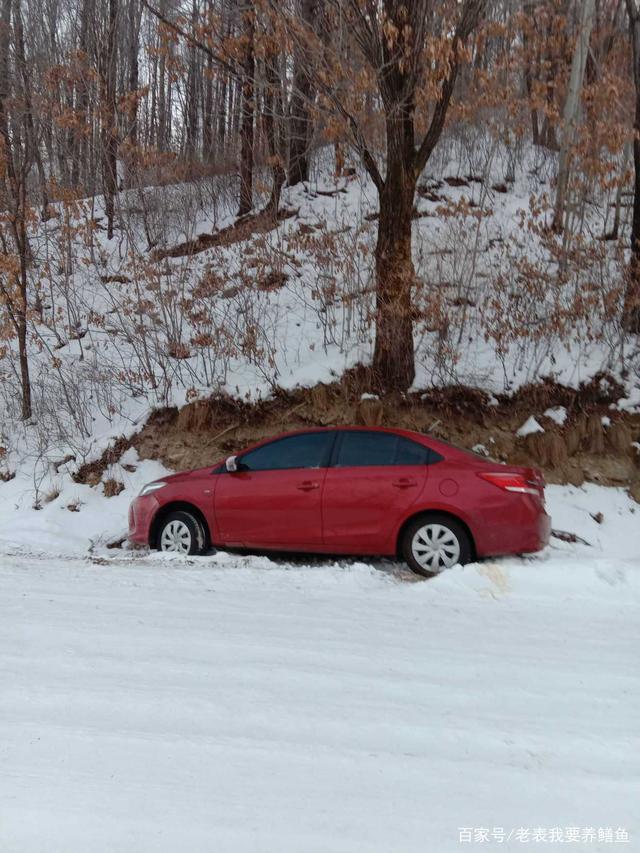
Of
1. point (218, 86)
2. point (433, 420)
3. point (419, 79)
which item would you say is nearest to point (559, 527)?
point (433, 420)

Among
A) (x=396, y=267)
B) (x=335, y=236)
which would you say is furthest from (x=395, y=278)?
(x=335, y=236)

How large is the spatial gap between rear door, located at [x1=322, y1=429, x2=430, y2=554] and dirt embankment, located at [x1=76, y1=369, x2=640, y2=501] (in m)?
3.45

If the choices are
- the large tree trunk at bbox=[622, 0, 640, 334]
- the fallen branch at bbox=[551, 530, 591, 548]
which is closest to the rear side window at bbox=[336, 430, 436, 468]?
the fallen branch at bbox=[551, 530, 591, 548]

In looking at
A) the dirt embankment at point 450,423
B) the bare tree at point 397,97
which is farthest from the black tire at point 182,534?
the bare tree at point 397,97

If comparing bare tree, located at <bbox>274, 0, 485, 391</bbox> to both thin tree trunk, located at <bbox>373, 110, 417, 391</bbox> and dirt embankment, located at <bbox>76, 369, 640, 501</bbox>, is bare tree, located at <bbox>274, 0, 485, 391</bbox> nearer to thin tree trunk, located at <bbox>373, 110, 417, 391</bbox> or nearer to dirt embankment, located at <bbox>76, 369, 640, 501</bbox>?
thin tree trunk, located at <bbox>373, 110, 417, 391</bbox>

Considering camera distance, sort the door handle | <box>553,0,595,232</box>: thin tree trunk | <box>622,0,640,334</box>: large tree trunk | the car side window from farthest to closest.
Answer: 1. <box>553,0,595,232</box>: thin tree trunk
2. <box>622,0,640,334</box>: large tree trunk
3. the car side window
4. the door handle

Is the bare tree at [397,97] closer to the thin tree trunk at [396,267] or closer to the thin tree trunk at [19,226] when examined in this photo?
the thin tree trunk at [396,267]

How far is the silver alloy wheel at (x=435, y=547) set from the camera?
6.44 m

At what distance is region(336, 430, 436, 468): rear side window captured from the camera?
6766 mm

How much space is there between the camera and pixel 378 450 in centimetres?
691

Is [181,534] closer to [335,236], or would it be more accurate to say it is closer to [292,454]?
[292,454]

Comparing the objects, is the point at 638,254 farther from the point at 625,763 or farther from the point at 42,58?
the point at 42,58

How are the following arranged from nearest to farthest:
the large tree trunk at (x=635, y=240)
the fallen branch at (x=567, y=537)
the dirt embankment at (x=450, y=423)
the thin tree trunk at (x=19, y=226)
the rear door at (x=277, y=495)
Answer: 1. the rear door at (x=277, y=495)
2. the fallen branch at (x=567, y=537)
3. the dirt embankment at (x=450, y=423)
4. the large tree trunk at (x=635, y=240)
5. the thin tree trunk at (x=19, y=226)

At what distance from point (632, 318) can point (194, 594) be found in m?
8.48
